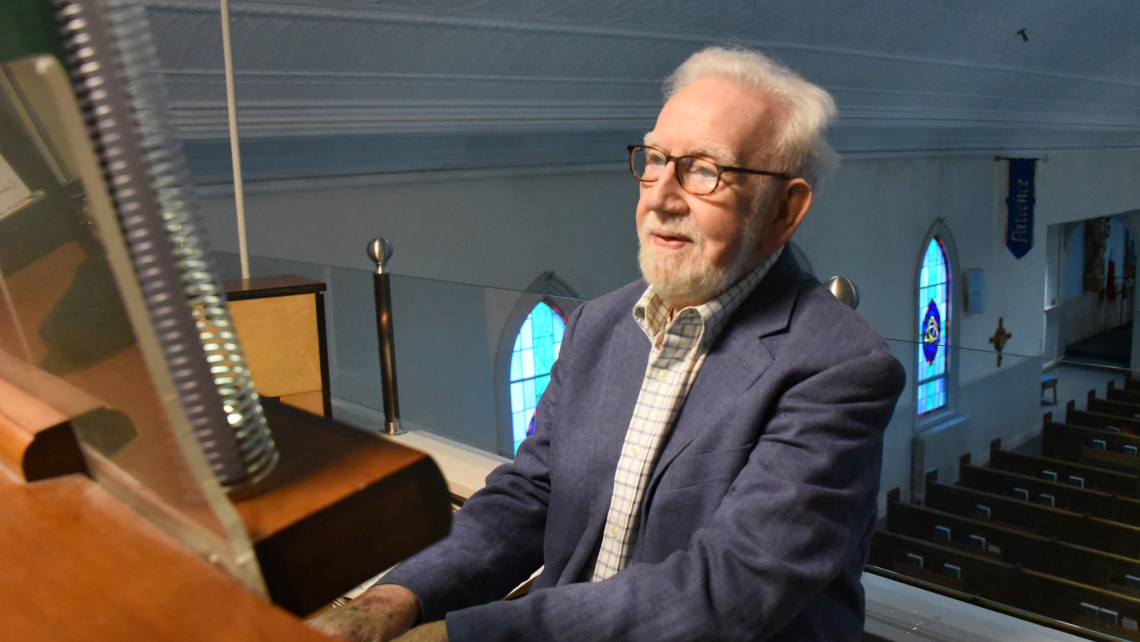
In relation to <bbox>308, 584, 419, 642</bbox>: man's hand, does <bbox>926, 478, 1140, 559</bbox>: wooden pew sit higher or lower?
lower

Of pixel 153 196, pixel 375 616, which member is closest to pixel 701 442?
pixel 375 616

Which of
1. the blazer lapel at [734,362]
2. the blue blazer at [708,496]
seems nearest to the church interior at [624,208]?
the blue blazer at [708,496]

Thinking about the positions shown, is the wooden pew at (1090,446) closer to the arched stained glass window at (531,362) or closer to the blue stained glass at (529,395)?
the arched stained glass window at (531,362)

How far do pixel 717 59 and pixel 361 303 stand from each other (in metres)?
2.52

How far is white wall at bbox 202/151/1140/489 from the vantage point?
13.4 feet

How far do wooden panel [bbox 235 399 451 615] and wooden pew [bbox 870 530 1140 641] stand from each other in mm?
2939

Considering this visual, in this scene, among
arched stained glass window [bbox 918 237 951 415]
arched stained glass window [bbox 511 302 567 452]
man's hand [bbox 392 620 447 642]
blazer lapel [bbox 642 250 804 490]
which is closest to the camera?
man's hand [bbox 392 620 447 642]

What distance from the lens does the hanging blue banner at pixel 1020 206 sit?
1262cm

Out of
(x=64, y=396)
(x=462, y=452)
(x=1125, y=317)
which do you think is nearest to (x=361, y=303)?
(x=462, y=452)

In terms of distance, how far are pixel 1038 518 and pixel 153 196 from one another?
3892 millimetres

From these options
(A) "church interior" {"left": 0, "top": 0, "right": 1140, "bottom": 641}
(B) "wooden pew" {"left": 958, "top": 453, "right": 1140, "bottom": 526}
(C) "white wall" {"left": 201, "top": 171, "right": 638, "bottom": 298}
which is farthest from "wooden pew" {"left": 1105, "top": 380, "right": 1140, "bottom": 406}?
(C) "white wall" {"left": 201, "top": 171, "right": 638, "bottom": 298}

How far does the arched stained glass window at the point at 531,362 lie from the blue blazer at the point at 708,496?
85.6 inches

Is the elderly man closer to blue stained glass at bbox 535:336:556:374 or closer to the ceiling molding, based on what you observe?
the ceiling molding

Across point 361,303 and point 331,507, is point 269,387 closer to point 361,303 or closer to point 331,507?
point 361,303
